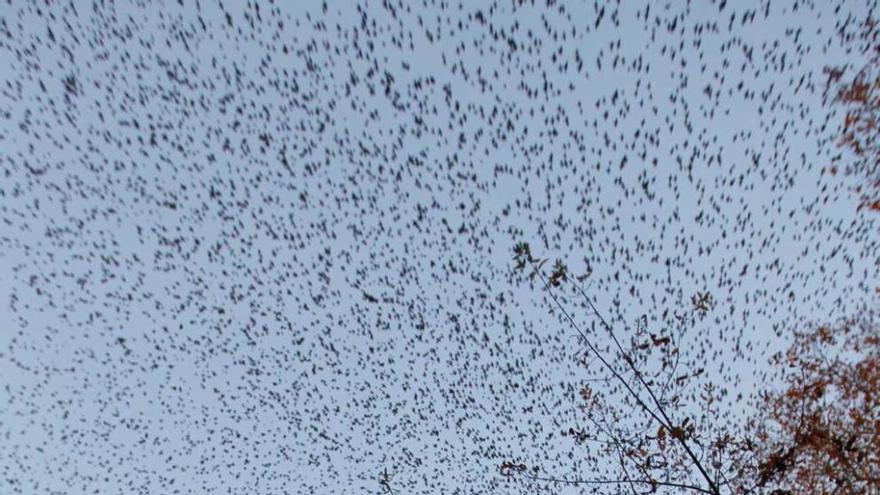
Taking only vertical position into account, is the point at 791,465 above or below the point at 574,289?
below

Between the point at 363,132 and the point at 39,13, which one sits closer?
the point at 39,13

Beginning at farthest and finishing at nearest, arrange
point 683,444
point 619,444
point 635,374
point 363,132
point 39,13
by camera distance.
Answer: point 363,132 < point 39,13 < point 619,444 < point 635,374 < point 683,444

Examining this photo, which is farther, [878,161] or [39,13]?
[39,13]

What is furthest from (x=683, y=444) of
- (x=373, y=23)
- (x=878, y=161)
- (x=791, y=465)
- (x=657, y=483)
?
(x=373, y=23)

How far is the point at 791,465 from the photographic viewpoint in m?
7.63

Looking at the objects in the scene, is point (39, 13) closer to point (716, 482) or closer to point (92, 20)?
point (92, 20)

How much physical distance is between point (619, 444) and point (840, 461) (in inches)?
141

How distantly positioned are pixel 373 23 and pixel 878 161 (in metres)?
9.49

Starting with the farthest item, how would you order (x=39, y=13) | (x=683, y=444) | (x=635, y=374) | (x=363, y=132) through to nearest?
1. (x=363, y=132)
2. (x=39, y=13)
3. (x=635, y=374)
4. (x=683, y=444)

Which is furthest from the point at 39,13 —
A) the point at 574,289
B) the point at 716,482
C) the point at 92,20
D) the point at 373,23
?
the point at 716,482

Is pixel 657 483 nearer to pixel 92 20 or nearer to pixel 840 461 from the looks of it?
pixel 840 461

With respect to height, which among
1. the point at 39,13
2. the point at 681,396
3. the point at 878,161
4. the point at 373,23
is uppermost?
the point at 373,23

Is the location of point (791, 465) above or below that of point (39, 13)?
below

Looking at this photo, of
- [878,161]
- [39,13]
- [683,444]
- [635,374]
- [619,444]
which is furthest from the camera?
[39,13]
